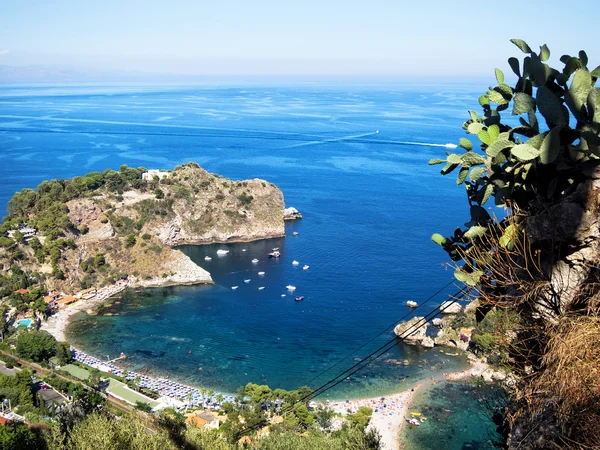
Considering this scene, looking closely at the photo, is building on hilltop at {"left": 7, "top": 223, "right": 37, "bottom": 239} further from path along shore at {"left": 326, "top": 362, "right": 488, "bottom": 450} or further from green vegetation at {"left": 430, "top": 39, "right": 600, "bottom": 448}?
green vegetation at {"left": 430, "top": 39, "right": 600, "bottom": 448}

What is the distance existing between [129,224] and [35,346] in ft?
50.9

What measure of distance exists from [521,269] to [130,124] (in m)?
102

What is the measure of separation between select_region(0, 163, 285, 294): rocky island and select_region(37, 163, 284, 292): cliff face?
2.5 inches

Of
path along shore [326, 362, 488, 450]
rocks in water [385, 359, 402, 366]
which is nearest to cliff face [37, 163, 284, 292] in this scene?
rocks in water [385, 359, 402, 366]

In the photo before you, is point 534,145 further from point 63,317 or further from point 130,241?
point 130,241

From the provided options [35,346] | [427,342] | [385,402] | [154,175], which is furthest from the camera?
[154,175]

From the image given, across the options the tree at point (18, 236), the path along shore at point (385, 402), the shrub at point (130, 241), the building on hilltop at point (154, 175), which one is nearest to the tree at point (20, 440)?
the path along shore at point (385, 402)

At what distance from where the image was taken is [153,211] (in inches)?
1526

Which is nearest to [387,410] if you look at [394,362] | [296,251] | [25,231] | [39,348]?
[394,362]

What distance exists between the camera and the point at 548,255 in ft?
14.9

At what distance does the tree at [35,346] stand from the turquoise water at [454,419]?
1497cm

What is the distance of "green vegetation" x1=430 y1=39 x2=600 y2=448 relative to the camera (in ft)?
12.2

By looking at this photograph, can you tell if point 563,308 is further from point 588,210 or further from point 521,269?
point 588,210

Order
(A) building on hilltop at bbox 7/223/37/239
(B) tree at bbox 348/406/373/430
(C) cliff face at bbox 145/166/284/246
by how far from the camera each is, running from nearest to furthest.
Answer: (B) tree at bbox 348/406/373/430 < (A) building on hilltop at bbox 7/223/37/239 < (C) cliff face at bbox 145/166/284/246
